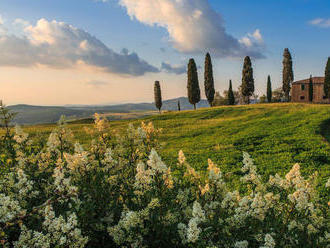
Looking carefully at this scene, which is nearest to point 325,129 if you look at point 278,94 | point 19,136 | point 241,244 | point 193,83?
point 241,244

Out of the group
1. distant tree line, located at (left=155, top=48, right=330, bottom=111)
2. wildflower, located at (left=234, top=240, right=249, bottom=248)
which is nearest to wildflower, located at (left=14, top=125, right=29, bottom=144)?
wildflower, located at (left=234, top=240, right=249, bottom=248)

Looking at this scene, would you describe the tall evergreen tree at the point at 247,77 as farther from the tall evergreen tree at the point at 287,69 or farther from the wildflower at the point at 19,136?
the wildflower at the point at 19,136

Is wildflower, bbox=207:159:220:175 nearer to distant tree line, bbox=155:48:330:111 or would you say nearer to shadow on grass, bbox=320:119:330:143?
shadow on grass, bbox=320:119:330:143

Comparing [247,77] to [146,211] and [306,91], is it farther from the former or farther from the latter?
[146,211]

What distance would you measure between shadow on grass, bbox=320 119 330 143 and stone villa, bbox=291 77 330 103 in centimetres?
4831

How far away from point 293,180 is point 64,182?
3572 mm

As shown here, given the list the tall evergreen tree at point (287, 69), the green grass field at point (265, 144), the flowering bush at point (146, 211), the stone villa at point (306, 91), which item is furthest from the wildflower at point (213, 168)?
the stone villa at point (306, 91)

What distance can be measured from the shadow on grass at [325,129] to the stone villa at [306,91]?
1902 inches

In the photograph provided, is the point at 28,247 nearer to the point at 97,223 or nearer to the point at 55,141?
the point at 97,223

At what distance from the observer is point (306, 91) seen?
6575cm

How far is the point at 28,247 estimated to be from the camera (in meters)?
2.65

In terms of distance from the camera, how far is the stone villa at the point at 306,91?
6341 cm

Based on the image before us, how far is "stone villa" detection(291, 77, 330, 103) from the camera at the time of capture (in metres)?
63.4

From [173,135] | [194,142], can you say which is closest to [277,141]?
[194,142]
